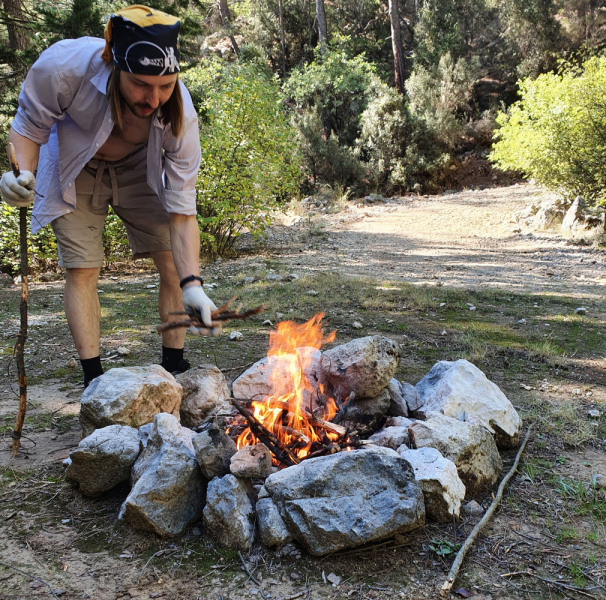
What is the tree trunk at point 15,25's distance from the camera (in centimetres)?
726

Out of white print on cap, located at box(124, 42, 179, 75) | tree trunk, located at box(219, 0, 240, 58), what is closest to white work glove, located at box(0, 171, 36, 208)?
white print on cap, located at box(124, 42, 179, 75)

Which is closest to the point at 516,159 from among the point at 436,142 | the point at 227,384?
the point at 436,142

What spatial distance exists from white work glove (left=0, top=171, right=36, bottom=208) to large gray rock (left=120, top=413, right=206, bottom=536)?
1.08 meters

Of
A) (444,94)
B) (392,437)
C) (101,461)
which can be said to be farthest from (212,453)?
(444,94)

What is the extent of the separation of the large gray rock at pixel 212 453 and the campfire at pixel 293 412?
6.1 inches

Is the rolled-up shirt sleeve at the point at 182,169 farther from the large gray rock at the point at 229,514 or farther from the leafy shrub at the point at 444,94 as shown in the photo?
the leafy shrub at the point at 444,94

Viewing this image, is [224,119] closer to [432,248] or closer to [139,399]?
[432,248]

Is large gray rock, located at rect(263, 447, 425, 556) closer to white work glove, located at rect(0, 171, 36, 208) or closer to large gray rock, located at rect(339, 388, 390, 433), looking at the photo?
large gray rock, located at rect(339, 388, 390, 433)

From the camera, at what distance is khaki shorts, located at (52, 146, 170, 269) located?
256 cm

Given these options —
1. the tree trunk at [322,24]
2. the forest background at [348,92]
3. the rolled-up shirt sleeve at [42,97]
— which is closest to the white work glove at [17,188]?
the rolled-up shirt sleeve at [42,97]

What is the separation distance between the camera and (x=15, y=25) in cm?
719

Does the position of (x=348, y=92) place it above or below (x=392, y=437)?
above

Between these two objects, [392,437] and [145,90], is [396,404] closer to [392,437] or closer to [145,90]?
[392,437]

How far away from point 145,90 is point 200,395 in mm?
1387
